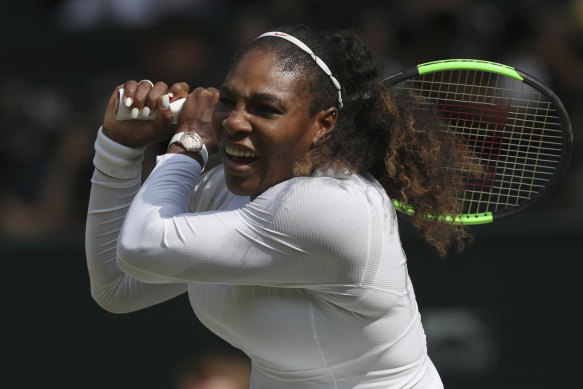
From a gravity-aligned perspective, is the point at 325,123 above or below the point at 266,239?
above

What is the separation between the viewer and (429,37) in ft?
16.1

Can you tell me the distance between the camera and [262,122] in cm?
201

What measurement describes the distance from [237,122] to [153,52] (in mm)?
3374

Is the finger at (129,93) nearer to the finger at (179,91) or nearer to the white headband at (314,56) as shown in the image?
the finger at (179,91)

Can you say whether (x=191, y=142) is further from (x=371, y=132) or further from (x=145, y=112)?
(x=371, y=132)

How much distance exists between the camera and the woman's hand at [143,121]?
2.20 meters

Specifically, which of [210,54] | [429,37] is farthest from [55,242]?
[429,37]

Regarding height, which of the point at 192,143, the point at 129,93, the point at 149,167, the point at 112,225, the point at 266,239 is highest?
the point at 129,93

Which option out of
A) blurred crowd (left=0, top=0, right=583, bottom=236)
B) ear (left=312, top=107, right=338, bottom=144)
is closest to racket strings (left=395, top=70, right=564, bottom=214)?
ear (left=312, top=107, right=338, bottom=144)

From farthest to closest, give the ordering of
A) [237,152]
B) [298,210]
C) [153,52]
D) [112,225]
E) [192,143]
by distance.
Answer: [153,52] → [112,225] → [192,143] → [237,152] → [298,210]

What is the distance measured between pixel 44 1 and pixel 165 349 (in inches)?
110

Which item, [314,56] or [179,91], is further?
[179,91]

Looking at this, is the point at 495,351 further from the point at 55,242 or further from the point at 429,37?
the point at 55,242

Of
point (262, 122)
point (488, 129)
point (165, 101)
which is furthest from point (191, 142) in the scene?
point (488, 129)
